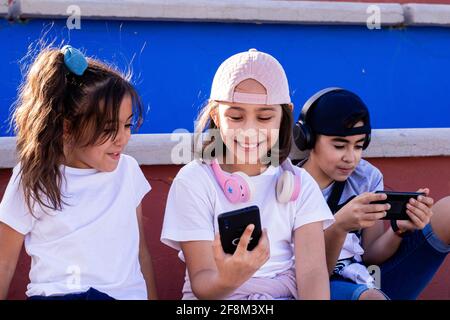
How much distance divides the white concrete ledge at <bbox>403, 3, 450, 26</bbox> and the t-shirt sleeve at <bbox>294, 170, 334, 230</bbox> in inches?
68.8

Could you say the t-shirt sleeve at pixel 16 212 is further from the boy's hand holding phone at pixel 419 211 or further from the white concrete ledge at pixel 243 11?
the white concrete ledge at pixel 243 11

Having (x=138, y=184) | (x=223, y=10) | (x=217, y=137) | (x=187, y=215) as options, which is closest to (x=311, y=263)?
(x=187, y=215)

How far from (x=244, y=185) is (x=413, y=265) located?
2.37 feet

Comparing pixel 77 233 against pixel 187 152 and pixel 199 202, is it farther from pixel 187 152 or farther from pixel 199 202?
pixel 187 152

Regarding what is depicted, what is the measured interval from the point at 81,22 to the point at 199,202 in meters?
1.52

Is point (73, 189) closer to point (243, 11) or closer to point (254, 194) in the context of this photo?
point (254, 194)

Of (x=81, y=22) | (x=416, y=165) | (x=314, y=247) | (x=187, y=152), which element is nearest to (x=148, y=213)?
(x=187, y=152)

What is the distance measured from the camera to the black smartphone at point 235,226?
2230mm

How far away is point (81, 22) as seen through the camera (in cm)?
379

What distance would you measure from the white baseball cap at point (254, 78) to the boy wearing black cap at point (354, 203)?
289 mm

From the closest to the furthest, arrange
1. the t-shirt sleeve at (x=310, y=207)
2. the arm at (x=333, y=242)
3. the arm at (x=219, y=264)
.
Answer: the arm at (x=219, y=264)
the t-shirt sleeve at (x=310, y=207)
the arm at (x=333, y=242)

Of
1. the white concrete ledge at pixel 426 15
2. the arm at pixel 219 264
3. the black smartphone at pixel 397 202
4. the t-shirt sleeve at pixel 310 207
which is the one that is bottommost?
the arm at pixel 219 264

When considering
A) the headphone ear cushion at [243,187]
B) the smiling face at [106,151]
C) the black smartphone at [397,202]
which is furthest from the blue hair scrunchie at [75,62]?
the black smartphone at [397,202]
